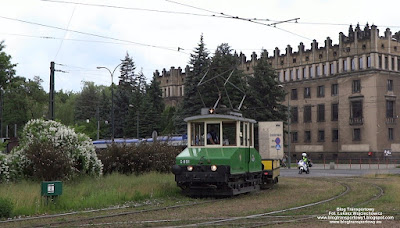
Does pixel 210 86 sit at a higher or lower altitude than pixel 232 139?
higher

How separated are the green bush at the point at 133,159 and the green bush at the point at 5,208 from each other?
9.69 meters

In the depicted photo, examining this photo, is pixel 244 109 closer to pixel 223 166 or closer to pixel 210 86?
pixel 210 86

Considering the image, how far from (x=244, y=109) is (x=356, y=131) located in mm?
19355

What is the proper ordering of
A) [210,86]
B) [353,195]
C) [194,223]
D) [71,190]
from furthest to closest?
[210,86] → [353,195] → [71,190] → [194,223]

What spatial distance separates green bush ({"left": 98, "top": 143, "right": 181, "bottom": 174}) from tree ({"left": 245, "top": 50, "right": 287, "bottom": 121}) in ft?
122

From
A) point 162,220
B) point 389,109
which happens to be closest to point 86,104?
point 389,109

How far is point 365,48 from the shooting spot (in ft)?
232

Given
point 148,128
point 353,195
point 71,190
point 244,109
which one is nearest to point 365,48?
point 244,109

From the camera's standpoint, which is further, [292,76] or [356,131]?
[292,76]

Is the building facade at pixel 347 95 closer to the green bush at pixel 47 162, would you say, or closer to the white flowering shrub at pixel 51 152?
the white flowering shrub at pixel 51 152

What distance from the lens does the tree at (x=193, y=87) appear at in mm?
62406

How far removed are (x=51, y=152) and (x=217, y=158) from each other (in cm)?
577

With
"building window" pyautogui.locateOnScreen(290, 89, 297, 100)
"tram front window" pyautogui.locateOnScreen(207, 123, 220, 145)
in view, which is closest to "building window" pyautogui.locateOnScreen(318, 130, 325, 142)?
"building window" pyautogui.locateOnScreen(290, 89, 297, 100)

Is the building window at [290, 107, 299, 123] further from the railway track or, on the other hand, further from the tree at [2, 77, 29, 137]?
the railway track
